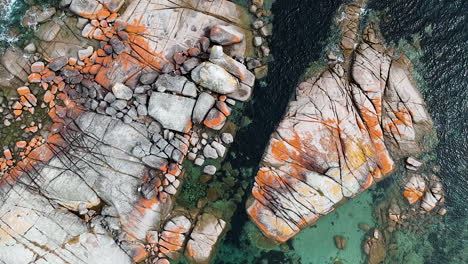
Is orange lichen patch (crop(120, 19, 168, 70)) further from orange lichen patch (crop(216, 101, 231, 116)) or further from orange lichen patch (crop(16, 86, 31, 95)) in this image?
orange lichen patch (crop(16, 86, 31, 95))

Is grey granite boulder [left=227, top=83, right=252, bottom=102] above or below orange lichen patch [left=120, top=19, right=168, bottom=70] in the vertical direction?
below

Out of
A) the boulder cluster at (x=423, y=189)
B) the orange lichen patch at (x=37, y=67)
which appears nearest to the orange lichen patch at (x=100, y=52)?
the orange lichen patch at (x=37, y=67)

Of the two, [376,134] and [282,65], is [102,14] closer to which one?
[282,65]

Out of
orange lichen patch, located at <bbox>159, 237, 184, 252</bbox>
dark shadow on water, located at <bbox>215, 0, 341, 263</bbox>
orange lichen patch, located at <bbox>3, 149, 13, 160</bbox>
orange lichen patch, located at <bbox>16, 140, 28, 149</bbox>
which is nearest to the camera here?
orange lichen patch, located at <bbox>3, 149, 13, 160</bbox>

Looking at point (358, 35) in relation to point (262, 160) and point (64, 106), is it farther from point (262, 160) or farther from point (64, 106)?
point (64, 106)

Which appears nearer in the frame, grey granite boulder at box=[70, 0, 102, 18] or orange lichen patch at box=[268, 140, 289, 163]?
grey granite boulder at box=[70, 0, 102, 18]

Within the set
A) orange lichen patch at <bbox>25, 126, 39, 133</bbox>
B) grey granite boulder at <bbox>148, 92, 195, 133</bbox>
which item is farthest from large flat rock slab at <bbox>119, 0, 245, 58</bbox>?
orange lichen patch at <bbox>25, 126, 39, 133</bbox>

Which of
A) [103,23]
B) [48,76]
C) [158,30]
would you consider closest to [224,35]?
[158,30]
